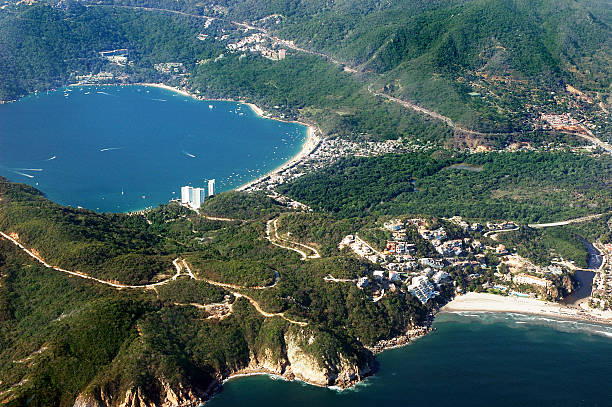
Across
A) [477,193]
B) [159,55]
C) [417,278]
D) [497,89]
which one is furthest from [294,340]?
[159,55]

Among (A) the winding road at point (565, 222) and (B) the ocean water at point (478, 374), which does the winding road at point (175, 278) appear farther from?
(A) the winding road at point (565, 222)

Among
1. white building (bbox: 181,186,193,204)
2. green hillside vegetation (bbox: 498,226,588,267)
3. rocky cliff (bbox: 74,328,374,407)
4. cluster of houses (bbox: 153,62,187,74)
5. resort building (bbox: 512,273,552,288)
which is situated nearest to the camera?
rocky cliff (bbox: 74,328,374,407)

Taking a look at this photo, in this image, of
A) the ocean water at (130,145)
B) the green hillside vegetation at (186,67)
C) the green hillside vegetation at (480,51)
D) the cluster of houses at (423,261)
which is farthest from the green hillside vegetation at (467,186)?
the ocean water at (130,145)

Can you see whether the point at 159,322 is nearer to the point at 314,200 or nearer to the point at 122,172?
the point at 314,200

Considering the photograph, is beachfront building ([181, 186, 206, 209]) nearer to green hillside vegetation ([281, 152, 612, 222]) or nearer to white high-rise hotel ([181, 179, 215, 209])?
white high-rise hotel ([181, 179, 215, 209])

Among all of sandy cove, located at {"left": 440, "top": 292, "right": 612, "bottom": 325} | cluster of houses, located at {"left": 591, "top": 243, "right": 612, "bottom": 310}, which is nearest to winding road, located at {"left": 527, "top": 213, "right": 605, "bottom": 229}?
cluster of houses, located at {"left": 591, "top": 243, "right": 612, "bottom": 310}
